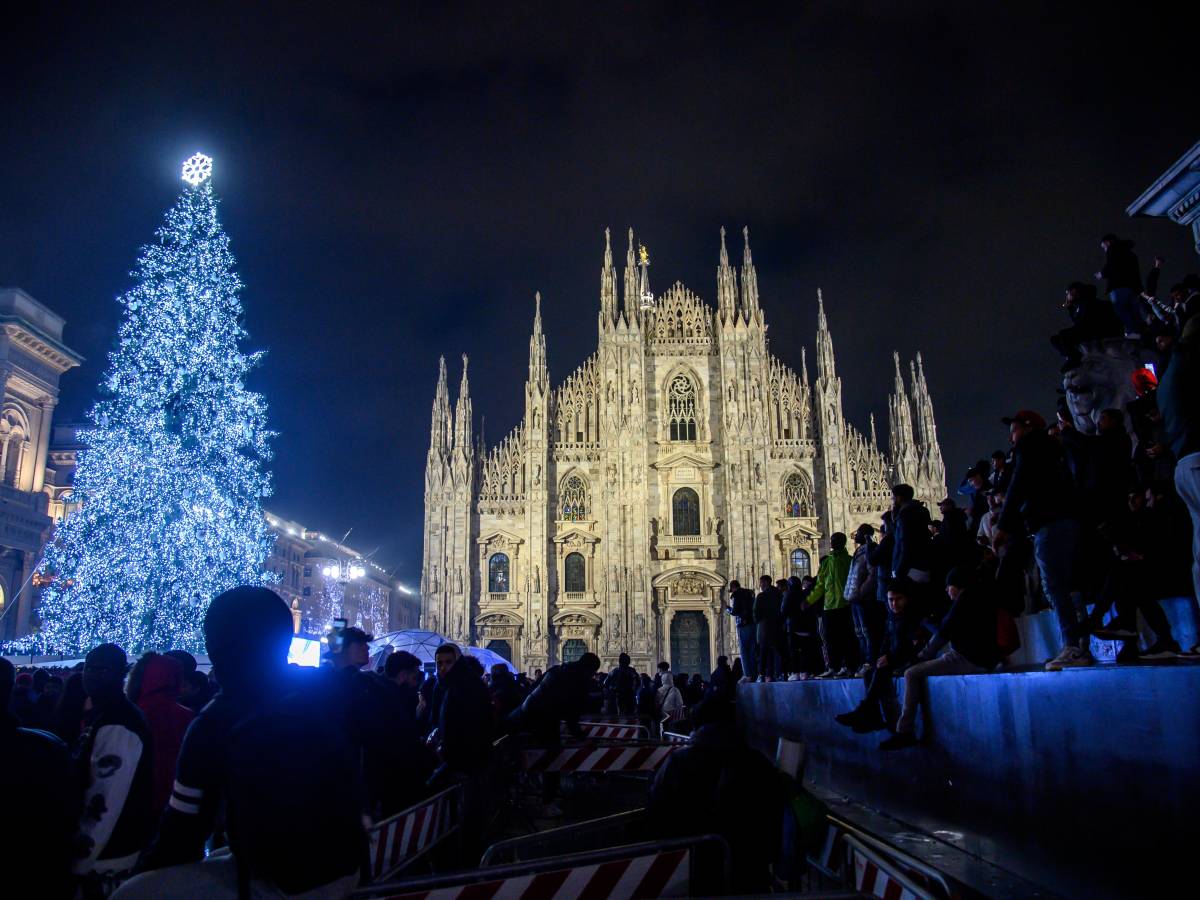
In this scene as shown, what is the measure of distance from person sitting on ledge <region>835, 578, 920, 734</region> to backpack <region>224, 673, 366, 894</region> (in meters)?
5.42

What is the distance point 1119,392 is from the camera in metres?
7.34

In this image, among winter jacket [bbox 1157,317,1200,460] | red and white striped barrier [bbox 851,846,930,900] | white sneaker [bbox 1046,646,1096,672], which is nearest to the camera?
red and white striped barrier [bbox 851,846,930,900]

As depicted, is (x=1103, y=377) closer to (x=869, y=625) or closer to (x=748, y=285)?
(x=869, y=625)

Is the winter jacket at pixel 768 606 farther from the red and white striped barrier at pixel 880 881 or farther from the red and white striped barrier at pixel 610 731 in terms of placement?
the red and white striped barrier at pixel 880 881

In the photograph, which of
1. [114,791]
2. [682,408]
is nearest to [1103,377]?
[114,791]

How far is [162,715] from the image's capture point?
459 cm

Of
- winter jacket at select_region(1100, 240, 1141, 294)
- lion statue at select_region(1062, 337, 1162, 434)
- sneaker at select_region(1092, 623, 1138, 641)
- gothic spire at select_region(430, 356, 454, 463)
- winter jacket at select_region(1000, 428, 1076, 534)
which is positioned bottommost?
sneaker at select_region(1092, 623, 1138, 641)

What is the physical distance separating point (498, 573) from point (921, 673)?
3136 centimetres

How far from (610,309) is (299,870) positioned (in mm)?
36555

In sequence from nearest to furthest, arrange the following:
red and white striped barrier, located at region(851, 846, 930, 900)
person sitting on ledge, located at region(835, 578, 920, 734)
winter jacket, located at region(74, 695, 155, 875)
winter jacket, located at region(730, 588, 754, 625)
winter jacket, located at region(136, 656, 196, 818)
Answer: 1. red and white striped barrier, located at region(851, 846, 930, 900)
2. winter jacket, located at region(74, 695, 155, 875)
3. winter jacket, located at region(136, 656, 196, 818)
4. person sitting on ledge, located at region(835, 578, 920, 734)
5. winter jacket, located at region(730, 588, 754, 625)

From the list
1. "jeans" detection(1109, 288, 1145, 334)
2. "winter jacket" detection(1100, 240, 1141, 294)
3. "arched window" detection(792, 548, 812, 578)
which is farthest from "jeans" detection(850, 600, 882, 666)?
"arched window" detection(792, 548, 812, 578)

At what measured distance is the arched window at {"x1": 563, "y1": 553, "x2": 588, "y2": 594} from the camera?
36.5 metres

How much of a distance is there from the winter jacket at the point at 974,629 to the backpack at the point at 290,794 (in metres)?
4.93

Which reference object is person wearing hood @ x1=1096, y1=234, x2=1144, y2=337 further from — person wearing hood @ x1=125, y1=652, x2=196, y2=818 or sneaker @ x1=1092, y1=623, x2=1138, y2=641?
person wearing hood @ x1=125, y1=652, x2=196, y2=818
